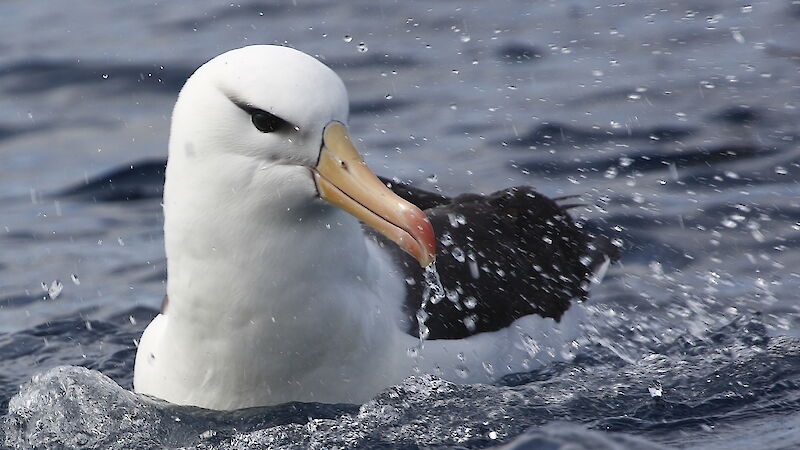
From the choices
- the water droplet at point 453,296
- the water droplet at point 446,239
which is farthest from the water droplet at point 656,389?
the water droplet at point 446,239

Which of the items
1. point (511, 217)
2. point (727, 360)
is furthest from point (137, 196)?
point (727, 360)

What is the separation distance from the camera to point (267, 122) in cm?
514

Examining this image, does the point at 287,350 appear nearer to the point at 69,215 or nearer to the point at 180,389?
the point at 180,389

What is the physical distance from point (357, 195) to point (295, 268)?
0.41 metres

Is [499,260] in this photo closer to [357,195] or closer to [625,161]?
[357,195]

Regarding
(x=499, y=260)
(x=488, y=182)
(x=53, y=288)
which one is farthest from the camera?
(x=488, y=182)

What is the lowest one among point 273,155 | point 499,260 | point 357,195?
point 499,260

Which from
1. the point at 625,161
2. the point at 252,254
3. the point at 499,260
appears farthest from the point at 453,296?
the point at 625,161

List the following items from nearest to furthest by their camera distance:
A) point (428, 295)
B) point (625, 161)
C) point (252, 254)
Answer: point (252, 254), point (428, 295), point (625, 161)

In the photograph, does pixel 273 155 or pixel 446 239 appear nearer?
pixel 273 155

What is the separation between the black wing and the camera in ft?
20.5

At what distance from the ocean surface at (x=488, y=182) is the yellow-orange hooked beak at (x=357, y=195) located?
79cm

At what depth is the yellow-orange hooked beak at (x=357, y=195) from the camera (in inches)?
203

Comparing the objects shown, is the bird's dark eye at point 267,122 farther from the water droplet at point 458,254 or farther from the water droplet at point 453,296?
the water droplet at point 458,254
